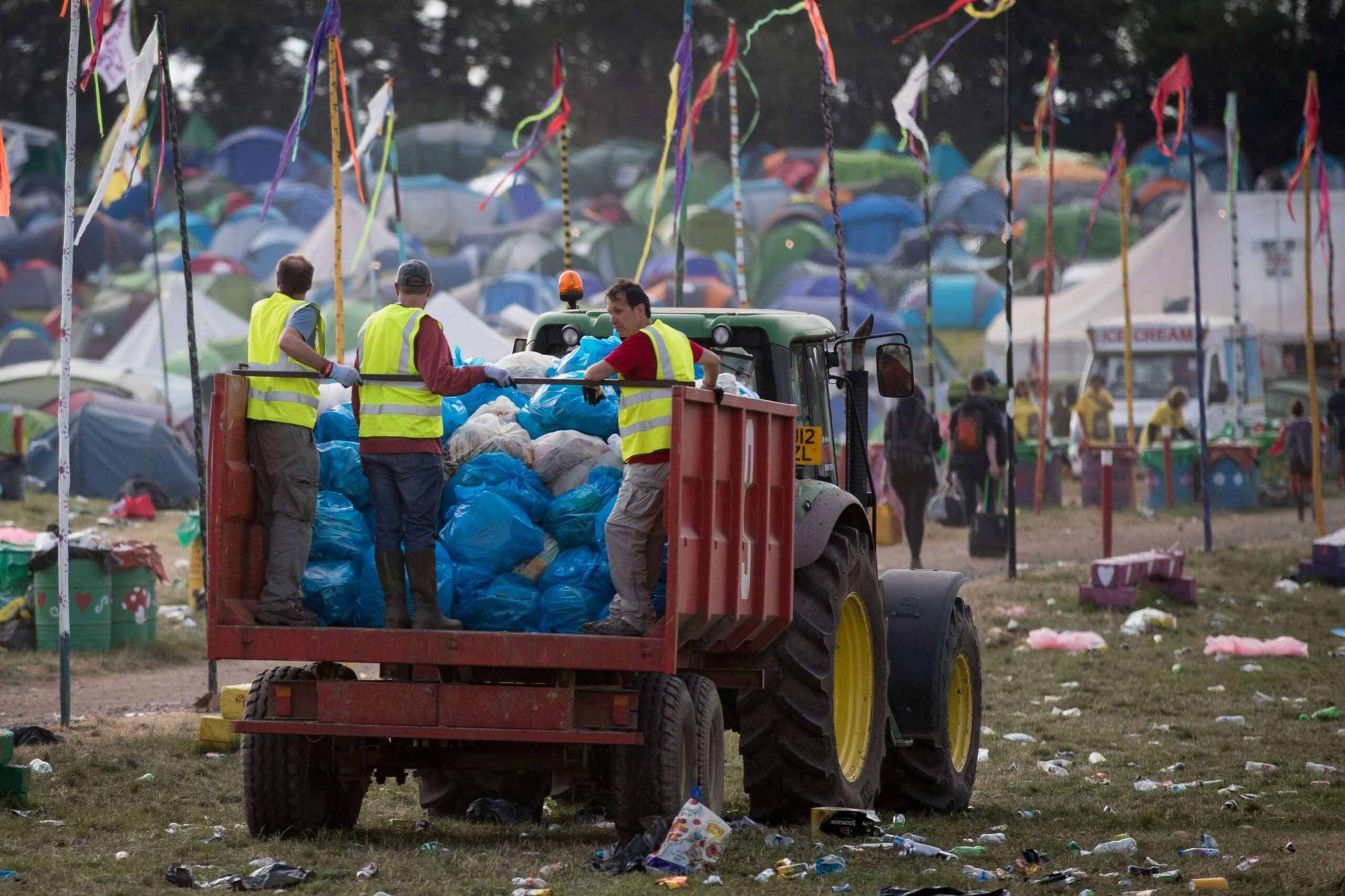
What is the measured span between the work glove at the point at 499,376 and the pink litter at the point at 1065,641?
8.44 meters

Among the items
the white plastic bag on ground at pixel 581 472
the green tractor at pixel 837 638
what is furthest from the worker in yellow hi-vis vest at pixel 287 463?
the green tractor at pixel 837 638

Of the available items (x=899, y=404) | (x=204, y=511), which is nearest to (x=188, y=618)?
(x=204, y=511)

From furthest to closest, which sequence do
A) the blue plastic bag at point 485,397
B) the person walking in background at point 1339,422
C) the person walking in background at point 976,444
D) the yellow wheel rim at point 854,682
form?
the person walking in background at point 1339,422 → the person walking in background at point 976,444 → the yellow wheel rim at point 854,682 → the blue plastic bag at point 485,397

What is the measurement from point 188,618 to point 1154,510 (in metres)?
14.1

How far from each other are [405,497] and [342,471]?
16.6 inches

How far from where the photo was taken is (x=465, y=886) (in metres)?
6.13

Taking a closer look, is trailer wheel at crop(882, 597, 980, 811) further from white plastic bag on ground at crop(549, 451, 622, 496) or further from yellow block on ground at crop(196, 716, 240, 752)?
yellow block on ground at crop(196, 716, 240, 752)

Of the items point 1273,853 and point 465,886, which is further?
point 1273,853

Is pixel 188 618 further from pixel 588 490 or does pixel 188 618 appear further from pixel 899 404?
pixel 588 490

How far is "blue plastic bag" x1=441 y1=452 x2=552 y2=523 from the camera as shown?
22.9 feet

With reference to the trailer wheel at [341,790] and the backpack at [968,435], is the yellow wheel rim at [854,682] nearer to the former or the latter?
the trailer wheel at [341,790]

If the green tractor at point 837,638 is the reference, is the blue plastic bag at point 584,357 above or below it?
above

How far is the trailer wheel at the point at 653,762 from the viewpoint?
6.64 m

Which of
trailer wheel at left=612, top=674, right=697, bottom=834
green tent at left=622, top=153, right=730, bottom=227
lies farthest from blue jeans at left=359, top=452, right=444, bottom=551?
green tent at left=622, top=153, right=730, bottom=227
